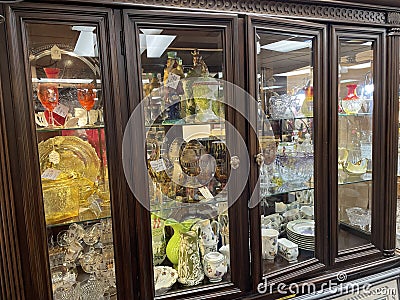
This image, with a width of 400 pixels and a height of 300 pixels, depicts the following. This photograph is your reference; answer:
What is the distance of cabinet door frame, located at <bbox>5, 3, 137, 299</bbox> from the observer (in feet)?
3.04

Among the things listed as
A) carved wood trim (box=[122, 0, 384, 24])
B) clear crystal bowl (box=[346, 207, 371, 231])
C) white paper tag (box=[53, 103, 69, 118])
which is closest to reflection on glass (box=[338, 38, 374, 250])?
clear crystal bowl (box=[346, 207, 371, 231])

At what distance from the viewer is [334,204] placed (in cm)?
138

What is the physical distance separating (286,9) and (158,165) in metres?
0.83

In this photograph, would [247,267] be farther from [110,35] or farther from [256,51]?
[110,35]

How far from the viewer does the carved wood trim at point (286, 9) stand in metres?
1.08

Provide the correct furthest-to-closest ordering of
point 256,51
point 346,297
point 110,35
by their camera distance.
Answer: point 346,297, point 256,51, point 110,35

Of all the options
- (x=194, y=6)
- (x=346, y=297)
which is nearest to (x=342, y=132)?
(x=346, y=297)

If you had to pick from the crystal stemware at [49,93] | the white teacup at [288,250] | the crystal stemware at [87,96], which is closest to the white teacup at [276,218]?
the white teacup at [288,250]

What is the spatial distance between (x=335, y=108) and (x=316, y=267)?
74 cm

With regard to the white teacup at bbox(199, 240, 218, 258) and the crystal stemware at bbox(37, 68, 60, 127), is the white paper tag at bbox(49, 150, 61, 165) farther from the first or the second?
the white teacup at bbox(199, 240, 218, 258)

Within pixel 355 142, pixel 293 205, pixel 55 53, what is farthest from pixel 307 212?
pixel 55 53

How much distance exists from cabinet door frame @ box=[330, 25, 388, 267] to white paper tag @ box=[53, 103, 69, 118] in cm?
113

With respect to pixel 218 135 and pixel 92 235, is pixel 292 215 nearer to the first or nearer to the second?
pixel 218 135

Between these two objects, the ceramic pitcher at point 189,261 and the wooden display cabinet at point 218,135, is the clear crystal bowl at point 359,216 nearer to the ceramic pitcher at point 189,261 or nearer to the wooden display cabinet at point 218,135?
the wooden display cabinet at point 218,135
